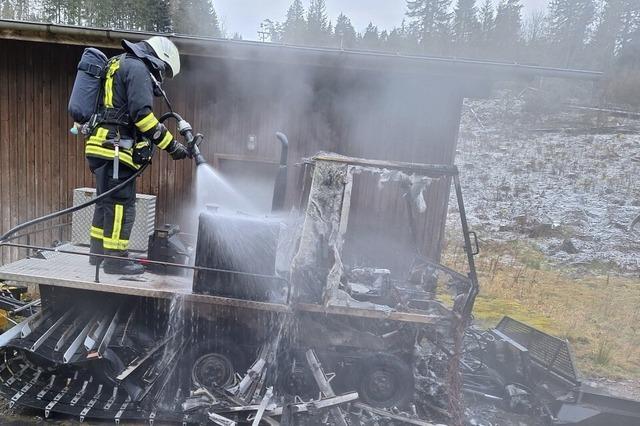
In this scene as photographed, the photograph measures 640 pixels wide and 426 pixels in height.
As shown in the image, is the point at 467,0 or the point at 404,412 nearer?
the point at 404,412

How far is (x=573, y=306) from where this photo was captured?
8.20 metres

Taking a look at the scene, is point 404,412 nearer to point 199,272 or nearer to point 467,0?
point 199,272

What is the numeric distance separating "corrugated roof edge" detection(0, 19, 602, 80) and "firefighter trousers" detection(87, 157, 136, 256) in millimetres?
2323

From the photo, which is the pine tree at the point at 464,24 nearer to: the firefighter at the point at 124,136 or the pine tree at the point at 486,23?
the pine tree at the point at 486,23

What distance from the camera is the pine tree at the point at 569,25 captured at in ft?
Answer: 92.9

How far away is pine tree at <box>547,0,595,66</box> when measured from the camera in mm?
28328

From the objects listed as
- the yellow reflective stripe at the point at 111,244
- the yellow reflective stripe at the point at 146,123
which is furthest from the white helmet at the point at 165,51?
the yellow reflective stripe at the point at 111,244

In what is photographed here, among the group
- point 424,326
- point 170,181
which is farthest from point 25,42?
point 424,326

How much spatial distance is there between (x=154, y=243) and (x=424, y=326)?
2.69m

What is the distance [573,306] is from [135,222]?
25.4 feet

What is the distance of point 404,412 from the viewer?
3.76m

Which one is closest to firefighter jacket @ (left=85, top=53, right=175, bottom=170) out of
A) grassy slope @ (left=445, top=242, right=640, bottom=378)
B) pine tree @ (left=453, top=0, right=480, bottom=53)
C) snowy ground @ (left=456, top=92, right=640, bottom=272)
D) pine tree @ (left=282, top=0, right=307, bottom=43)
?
grassy slope @ (left=445, top=242, right=640, bottom=378)

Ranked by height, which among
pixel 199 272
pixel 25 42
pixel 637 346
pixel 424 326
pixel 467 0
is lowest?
pixel 637 346

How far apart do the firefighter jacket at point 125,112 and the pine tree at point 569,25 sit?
29.5 m
